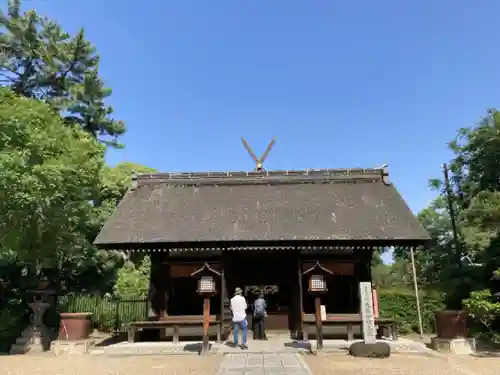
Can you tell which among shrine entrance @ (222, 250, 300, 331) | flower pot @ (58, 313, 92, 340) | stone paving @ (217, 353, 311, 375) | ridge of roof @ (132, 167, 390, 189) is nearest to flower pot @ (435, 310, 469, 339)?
shrine entrance @ (222, 250, 300, 331)

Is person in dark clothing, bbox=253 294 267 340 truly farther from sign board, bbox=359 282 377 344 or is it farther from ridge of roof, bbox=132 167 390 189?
ridge of roof, bbox=132 167 390 189

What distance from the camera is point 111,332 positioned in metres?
16.8

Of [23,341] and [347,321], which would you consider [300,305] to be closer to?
[347,321]

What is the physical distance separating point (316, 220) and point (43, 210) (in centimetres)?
877

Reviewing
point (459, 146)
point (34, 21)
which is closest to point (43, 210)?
point (34, 21)

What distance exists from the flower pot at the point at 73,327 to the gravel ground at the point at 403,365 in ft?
22.8

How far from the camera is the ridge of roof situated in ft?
54.8

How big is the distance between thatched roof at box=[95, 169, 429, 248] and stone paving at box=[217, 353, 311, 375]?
394cm

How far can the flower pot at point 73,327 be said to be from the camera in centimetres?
1220

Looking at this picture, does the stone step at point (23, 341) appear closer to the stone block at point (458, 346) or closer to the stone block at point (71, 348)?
the stone block at point (71, 348)

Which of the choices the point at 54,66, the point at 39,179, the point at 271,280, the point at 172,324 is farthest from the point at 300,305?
the point at 54,66

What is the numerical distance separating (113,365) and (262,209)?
24.3 ft

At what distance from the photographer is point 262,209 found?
14.9m

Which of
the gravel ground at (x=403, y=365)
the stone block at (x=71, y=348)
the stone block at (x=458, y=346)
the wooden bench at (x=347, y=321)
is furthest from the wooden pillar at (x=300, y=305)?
the stone block at (x=71, y=348)
